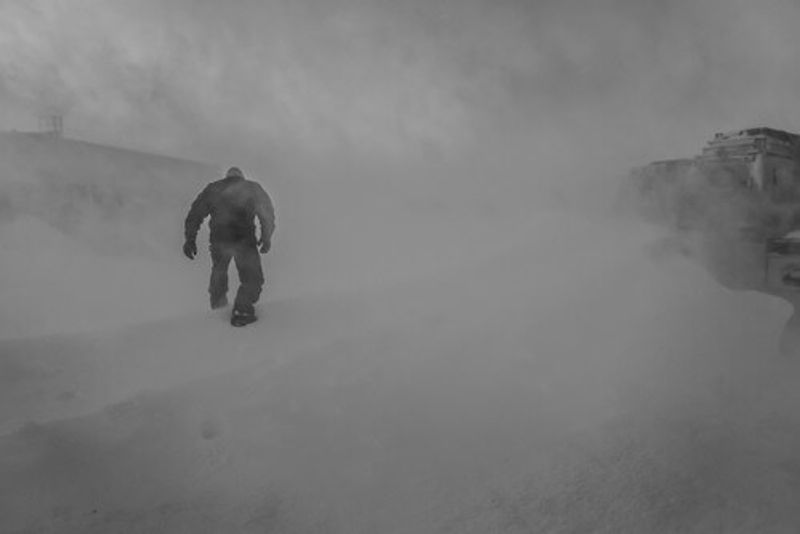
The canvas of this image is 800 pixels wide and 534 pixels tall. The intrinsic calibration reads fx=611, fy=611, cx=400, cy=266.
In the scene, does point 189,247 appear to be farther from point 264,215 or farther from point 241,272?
point 264,215

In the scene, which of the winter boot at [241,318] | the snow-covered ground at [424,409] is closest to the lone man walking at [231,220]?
the winter boot at [241,318]

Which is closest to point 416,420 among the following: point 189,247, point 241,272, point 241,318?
point 241,318

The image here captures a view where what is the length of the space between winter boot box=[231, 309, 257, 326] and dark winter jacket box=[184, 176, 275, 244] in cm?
80

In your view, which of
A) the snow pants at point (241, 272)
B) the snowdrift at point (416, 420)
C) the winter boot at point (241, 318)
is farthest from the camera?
the snow pants at point (241, 272)

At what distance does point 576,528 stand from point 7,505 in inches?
115

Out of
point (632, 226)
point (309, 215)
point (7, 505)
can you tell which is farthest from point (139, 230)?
point (7, 505)

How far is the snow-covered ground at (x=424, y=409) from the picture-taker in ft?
10.7

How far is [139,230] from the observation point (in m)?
17.1

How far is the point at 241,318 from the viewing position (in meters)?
5.50

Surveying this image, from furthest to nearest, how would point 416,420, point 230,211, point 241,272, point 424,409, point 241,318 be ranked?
point 230,211, point 241,272, point 241,318, point 424,409, point 416,420

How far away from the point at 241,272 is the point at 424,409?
244 centimetres

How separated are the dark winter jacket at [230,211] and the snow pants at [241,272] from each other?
8cm

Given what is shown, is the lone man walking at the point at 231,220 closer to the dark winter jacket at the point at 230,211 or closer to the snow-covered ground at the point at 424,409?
the dark winter jacket at the point at 230,211

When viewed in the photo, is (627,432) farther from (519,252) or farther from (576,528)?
(519,252)
